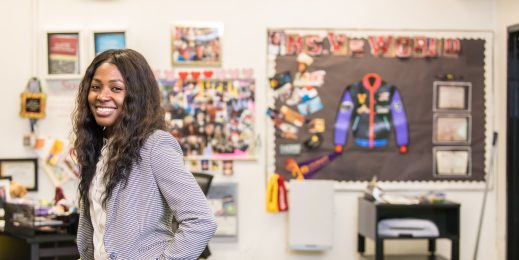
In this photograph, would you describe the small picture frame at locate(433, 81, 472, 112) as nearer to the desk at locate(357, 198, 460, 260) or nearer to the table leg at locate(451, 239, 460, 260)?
the desk at locate(357, 198, 460, 260)

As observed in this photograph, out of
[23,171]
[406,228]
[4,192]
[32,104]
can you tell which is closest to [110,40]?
[32,104]

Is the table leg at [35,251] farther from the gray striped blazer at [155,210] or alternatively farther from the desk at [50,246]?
the gray striped blazer at [155,210]

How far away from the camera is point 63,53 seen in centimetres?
440

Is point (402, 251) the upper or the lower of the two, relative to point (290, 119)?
lower

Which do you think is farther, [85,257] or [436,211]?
[436,211]

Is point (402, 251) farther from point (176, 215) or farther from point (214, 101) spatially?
point (176, 215)

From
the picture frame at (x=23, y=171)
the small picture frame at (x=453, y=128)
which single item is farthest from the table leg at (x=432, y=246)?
the picture frame at (x=23, y=171)

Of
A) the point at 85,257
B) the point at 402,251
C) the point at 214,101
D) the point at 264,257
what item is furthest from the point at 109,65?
the point at 402,251

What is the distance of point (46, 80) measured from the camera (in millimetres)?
4410

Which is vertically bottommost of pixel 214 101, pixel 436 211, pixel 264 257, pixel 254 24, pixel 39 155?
pixel 264 257

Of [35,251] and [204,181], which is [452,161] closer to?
[204,181]

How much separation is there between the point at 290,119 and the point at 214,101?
54 centimetres

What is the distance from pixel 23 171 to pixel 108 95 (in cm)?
303

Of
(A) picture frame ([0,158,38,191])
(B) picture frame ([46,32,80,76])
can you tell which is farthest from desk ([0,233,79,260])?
(B) picture frame ([46,32,80,76])
